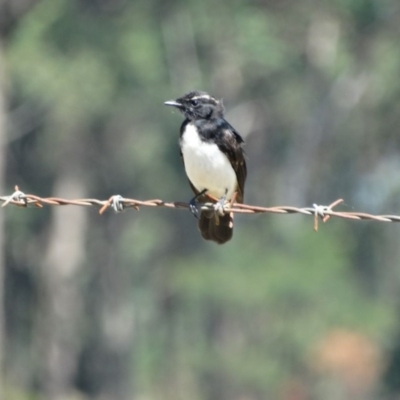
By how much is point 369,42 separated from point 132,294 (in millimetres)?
16224

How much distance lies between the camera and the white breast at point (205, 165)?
33.7ft

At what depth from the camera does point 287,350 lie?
35.4 m

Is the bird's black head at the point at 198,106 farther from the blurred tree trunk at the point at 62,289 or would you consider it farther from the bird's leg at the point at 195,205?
the blurred tree trunk at the point at 62,289

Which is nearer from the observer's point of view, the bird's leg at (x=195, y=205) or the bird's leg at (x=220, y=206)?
the bird's leg at (x=220, y=206)

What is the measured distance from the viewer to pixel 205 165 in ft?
33.7

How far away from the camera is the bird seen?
33.8ft

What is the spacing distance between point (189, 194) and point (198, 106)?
27.8 m

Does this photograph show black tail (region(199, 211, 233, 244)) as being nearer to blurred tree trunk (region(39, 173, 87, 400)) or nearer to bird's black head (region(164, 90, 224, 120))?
bird's black head (region(164, 90, 224, 120))

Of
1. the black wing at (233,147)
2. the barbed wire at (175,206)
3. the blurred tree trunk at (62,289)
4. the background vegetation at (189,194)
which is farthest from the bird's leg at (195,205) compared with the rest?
the blurred tree trunk at (62,289)

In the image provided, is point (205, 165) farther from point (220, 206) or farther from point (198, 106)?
point (220, 206)

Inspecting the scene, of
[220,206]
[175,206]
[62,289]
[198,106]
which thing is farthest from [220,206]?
[62,289]

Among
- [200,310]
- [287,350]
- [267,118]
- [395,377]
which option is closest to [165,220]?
[200,310]

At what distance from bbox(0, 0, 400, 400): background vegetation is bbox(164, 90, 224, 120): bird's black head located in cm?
1633

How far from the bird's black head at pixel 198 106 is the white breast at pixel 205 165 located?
23 centimetres
